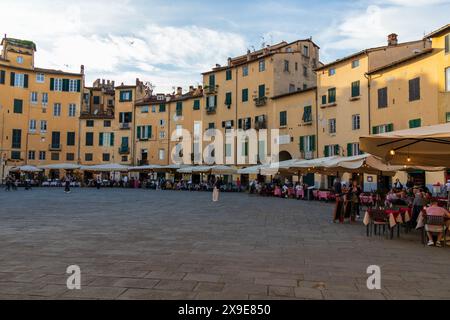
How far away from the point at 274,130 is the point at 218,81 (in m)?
10.2

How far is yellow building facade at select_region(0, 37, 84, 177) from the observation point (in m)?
46.6

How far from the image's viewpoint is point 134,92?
51.2m

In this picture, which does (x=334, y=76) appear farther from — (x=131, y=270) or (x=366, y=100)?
(x=131, y=270)

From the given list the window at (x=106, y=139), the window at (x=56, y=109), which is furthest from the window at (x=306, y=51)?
the window at (x=56, y=109)

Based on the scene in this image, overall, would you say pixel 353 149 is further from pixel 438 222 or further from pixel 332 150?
pixel 438 222

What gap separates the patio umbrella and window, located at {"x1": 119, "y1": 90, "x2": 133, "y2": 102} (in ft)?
146

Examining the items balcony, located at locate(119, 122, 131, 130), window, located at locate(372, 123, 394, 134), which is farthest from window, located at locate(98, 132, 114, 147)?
window, located at locate(372, 123, 394, 134)

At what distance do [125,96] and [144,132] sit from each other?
5.62 metres

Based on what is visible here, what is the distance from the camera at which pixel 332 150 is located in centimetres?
3109

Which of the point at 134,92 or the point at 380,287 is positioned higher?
the point at 134,92

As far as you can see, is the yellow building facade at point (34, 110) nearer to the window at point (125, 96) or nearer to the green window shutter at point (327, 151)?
the window at point (125, 96)
